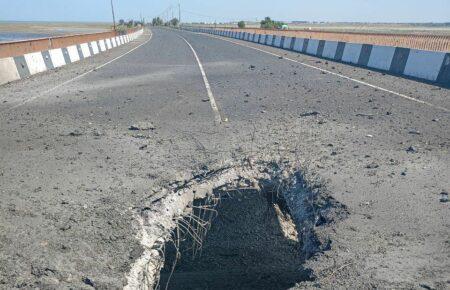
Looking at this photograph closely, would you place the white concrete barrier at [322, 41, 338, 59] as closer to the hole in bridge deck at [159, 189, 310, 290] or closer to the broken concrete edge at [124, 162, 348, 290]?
the broken concrete edge at [124, 162, 348, 290]

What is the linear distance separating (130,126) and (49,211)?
115 inches

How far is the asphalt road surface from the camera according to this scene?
2.97 meters

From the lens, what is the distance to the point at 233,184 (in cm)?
453

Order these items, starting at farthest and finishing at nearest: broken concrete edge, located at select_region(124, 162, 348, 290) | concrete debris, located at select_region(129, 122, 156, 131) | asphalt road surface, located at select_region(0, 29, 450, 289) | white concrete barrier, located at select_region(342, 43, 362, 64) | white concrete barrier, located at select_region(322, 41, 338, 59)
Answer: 1. white concrete barrier, located at select_region(322, 41, 338, 59)
2. white concrete barrier, located at select_region(342, 43, 362, 64)
3. concrete debris, located at select_region(129, 122, 156, 131)
4. broken concrete edge, located at select_region(124, 162, 348, 290)
5. asphalt road surface, located at select_region(0, 29, 450, 289)

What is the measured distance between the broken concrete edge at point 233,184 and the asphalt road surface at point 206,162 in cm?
10

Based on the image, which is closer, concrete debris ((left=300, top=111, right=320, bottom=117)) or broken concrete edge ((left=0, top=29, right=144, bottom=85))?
concrete debris ((left=300, top=111, right=320, bottom=117))

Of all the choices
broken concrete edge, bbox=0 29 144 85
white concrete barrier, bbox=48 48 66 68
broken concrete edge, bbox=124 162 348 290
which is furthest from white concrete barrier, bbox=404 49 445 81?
white concrete barrier, bbox=48 48 66 68

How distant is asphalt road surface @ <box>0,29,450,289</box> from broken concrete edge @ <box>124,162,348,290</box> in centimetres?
10

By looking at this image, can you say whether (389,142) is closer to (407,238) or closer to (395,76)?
(407,238)

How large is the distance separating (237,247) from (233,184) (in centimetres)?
73

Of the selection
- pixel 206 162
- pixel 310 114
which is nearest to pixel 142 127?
pixel 206 162

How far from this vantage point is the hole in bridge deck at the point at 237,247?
3.80m

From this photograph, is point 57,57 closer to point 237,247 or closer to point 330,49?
point 330,49

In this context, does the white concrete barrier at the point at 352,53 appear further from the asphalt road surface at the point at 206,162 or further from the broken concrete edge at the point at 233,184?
Result: the broken concrete edge at the point at 233,184
